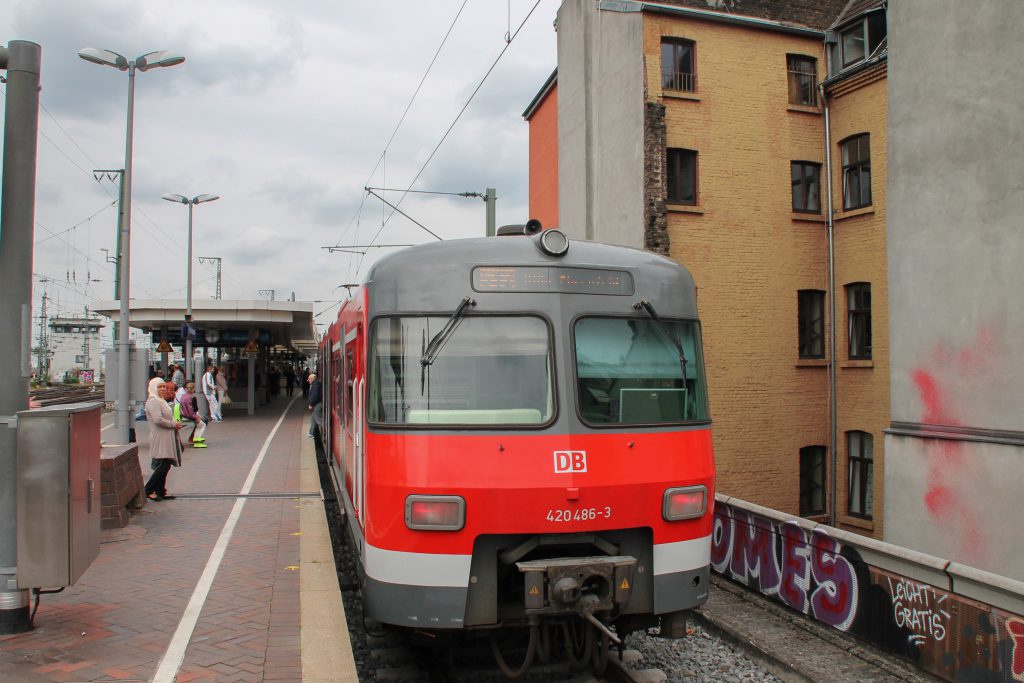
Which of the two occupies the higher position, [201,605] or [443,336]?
[443,336]

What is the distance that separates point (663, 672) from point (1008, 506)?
523 cm

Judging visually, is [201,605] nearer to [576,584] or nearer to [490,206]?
[576,584]

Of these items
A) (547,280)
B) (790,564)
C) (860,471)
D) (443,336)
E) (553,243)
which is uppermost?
(553,243)

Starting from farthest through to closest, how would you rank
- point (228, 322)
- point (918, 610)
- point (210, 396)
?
1. point (228, 322)
2. point (210, 396)
3. point (918, 610)

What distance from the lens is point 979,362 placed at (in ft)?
31.3

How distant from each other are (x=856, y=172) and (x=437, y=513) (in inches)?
661

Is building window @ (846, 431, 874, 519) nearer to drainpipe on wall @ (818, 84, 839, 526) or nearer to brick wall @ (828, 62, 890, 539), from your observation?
brick wall @ (828, 62, 890, 539)

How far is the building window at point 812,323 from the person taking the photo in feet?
64.5

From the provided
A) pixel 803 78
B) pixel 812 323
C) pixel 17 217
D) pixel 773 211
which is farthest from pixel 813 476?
pixel 17 217

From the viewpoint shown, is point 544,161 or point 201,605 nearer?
point 201,605

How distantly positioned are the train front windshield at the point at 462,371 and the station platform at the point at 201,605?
1.72 metres

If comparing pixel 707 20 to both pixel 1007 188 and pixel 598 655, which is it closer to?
pixel 1007 188

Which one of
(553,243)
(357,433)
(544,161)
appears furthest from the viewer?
(544,161)

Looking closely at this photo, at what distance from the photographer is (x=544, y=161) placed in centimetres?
2608
